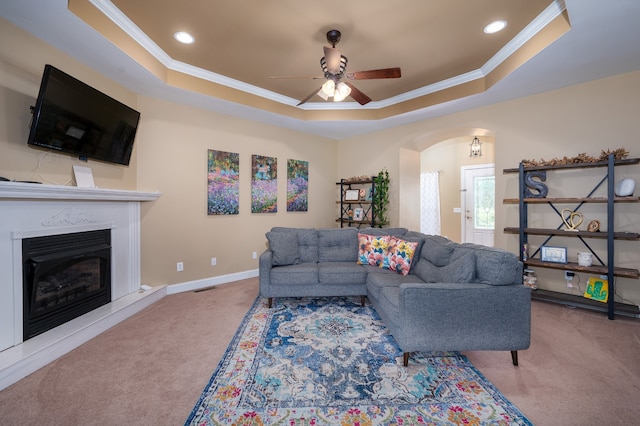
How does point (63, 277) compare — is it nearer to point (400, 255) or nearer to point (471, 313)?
point (400, 255)

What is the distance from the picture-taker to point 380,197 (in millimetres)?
4934

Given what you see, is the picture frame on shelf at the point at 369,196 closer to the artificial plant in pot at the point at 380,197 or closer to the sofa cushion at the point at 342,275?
the artificial plant in pot at the point at 380,197

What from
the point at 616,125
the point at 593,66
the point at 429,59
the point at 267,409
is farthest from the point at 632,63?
the point at 267,409

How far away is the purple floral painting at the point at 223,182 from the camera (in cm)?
410

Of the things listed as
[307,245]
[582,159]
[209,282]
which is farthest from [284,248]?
[582,159]

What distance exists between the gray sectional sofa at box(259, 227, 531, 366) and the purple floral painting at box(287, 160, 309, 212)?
207 cm

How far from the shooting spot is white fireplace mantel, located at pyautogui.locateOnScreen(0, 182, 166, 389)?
6.57ft

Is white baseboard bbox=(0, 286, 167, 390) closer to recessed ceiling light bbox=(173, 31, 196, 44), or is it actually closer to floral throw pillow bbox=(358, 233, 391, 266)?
floral throw pillow bbox=(358, 233, 391, 266)

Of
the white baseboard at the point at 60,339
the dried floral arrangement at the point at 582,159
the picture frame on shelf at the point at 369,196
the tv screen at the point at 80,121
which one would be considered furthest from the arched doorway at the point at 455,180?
Answer: the white baseboard at the point at 60,339

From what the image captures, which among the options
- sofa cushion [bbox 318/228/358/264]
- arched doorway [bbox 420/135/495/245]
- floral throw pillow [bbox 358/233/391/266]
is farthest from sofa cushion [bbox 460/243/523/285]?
arched doorway [bbox 420/135/495/245]

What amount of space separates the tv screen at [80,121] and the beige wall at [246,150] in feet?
0.62

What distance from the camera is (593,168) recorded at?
321cm

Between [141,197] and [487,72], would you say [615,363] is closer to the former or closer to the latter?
[487,72]

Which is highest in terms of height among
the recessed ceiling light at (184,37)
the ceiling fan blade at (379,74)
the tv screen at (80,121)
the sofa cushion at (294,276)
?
the recessed ceiling light at (184,37)
